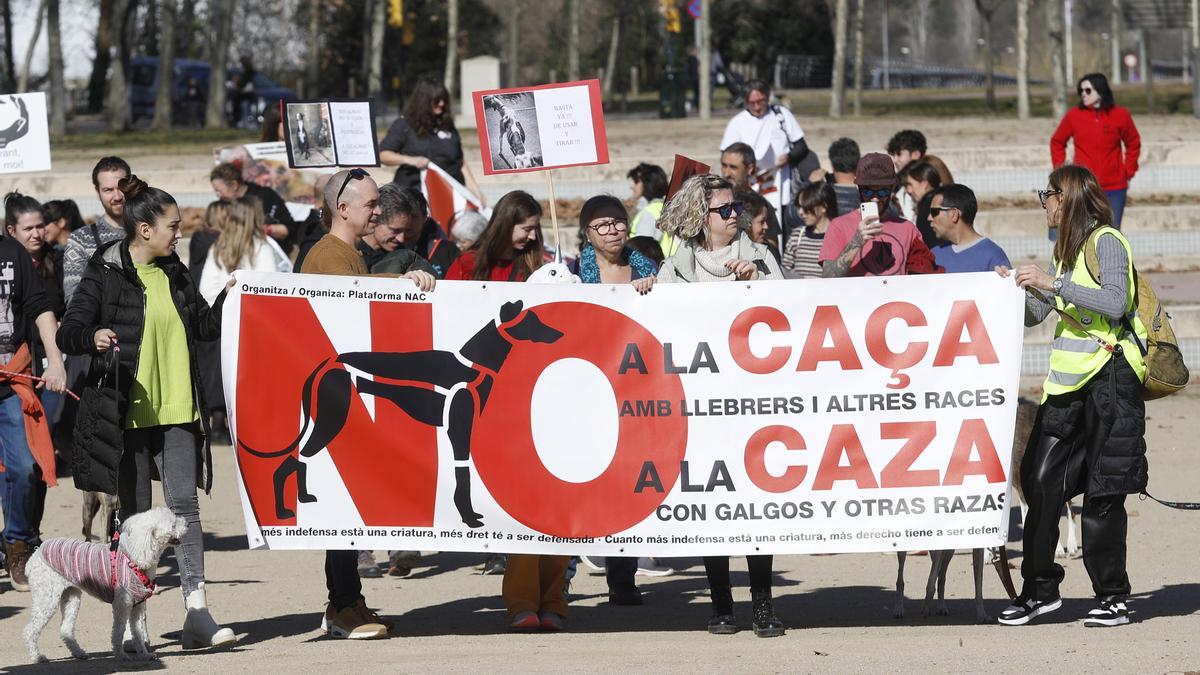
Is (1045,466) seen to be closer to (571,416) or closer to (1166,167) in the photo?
(571,416)

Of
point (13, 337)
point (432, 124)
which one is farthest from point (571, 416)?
point (432, 124)

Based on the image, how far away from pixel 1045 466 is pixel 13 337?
510 cm

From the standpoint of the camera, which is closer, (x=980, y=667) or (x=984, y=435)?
(x=980, y=667)

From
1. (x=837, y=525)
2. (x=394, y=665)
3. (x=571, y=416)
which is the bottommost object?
(x=394, y=665)

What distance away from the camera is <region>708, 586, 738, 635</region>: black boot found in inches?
282

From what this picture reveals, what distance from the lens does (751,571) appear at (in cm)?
706

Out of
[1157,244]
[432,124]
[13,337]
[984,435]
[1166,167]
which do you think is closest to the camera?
[984,435]

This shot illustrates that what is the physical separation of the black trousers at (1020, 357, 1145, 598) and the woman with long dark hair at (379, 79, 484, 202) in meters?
6.18

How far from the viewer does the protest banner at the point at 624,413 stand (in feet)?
22.9

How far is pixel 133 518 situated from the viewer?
6648 mm

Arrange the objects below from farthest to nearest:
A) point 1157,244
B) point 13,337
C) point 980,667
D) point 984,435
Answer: point 1157,244 → point 13,337 → point 984,435 → point 980,667

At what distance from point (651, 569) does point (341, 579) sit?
2.41m

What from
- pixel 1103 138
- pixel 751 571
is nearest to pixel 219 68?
pixel 1103 138

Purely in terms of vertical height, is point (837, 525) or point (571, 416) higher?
point (571, 416)
